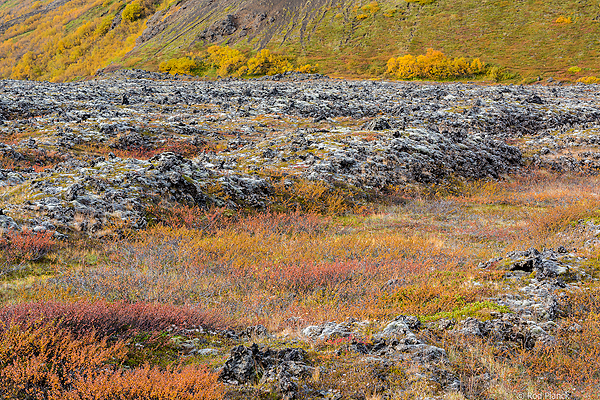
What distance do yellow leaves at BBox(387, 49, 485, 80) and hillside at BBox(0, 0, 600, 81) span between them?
661cm

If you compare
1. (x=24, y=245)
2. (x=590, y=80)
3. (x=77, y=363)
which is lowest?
(x=590, y=80)

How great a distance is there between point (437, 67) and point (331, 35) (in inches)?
1656

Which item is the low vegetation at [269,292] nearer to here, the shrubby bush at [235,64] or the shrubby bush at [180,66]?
the shrubby bush at [235,64]

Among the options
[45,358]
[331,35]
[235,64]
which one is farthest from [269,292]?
[331,35]

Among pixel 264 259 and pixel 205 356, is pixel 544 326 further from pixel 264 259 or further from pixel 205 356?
pixel 264 259

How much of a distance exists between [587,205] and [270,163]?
15.2 meters

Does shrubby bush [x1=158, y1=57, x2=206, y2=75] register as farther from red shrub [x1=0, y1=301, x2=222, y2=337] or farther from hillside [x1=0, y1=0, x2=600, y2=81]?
red shrub [x1=0, y1=301, x2=222, y2=337]

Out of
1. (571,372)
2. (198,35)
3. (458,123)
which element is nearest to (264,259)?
(571,372)

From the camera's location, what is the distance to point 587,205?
1461cm

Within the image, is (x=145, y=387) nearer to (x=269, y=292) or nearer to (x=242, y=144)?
(x=269, y=292)

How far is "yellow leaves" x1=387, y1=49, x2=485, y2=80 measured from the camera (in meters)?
77.6

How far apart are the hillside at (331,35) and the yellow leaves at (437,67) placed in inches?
260

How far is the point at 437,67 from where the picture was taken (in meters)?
77.8

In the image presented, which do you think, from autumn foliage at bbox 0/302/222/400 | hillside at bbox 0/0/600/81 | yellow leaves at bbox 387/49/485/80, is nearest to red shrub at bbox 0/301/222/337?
autumn foliage at bbox 0/302/222/400
